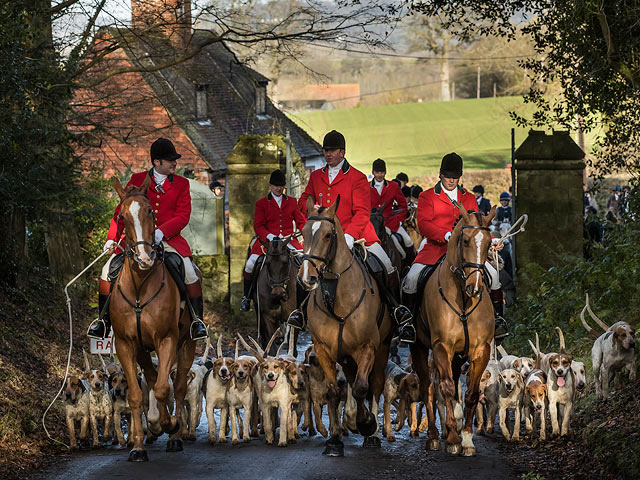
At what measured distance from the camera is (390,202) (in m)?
15.7

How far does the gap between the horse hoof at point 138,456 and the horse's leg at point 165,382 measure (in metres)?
0.49

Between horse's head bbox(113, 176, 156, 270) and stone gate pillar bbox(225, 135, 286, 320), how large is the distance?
10.7 meters

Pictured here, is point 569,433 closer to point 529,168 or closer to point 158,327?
point 158,327

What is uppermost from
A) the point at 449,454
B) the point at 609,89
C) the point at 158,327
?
the point at 609,89

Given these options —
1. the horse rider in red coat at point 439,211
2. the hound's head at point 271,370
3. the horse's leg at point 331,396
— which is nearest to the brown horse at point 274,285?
the hound's head at point 271,370

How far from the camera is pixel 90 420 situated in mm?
10172

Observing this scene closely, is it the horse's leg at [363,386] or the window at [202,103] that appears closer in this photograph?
the horse's leg at [363,386]

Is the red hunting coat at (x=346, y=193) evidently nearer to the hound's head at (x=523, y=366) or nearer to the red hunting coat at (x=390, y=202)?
the hound's head at (x=523, y=366)

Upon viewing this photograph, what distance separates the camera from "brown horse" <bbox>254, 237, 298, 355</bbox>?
14000mm

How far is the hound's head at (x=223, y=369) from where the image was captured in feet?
33.8

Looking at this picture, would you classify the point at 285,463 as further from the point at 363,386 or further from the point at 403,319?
the point at 403,319

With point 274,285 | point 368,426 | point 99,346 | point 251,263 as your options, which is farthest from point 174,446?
point 251,263

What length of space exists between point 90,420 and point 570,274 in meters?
8.46

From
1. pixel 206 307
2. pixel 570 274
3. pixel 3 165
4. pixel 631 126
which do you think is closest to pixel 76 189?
pixel 3 165
